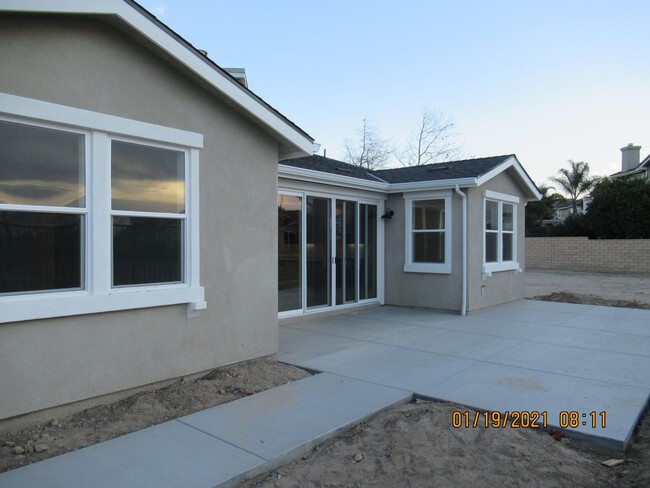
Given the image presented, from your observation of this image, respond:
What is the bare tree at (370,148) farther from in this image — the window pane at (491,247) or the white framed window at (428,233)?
the white framed window at (428,233)

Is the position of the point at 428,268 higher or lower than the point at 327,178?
lower

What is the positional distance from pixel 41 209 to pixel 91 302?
95 cm

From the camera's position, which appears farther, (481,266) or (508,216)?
(508,216)

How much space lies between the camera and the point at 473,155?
3916 cm

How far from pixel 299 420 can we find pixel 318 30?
52.5 feet

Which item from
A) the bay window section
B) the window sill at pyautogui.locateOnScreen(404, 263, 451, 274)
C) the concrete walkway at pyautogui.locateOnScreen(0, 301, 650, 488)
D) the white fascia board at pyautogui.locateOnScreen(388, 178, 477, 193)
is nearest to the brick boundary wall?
the concrete walkway at pyautogui.locateOnScreen(0, 301, 650, 488)

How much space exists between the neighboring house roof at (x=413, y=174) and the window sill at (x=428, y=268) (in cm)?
180

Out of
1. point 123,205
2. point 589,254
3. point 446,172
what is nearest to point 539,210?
point 589,254

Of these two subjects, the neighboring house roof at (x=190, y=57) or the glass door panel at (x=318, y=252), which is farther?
the glass door panel at (x=318, y=252)

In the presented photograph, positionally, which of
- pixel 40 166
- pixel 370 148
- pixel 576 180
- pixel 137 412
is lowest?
pixel 137 412

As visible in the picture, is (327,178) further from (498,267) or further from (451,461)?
(451,461)

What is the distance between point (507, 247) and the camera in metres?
12.7
